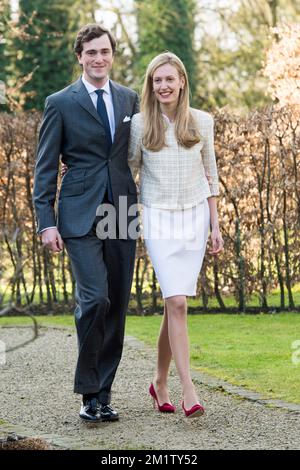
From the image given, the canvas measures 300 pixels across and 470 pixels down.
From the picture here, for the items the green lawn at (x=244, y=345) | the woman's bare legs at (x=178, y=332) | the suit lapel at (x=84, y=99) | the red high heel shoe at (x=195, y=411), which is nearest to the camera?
the red high heel shoe at (x=195, y=411)

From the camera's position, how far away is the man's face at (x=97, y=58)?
5609 mm

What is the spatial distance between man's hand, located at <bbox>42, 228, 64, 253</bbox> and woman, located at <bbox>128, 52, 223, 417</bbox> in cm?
47

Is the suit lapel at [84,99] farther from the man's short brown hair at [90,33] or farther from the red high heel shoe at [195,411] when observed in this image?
the red high heel shoe at [195,411]

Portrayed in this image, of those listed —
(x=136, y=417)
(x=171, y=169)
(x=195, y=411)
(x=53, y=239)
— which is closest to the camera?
(x=195, y=411)

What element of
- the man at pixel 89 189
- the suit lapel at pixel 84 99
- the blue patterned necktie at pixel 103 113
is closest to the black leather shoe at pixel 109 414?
the man at pixel 89 189

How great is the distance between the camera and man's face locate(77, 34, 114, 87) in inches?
221

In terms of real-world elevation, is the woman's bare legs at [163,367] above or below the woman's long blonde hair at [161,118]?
below

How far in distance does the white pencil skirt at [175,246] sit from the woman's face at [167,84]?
0.59 m

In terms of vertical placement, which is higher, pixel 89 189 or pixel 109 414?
pixel 89 189

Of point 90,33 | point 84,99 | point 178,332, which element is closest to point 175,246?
point 178,332

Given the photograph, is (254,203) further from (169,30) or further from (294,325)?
(169,30)

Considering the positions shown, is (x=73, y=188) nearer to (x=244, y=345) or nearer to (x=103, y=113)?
(x=103, y=113)

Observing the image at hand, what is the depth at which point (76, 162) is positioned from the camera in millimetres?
5645

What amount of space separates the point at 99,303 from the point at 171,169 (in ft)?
2.65
